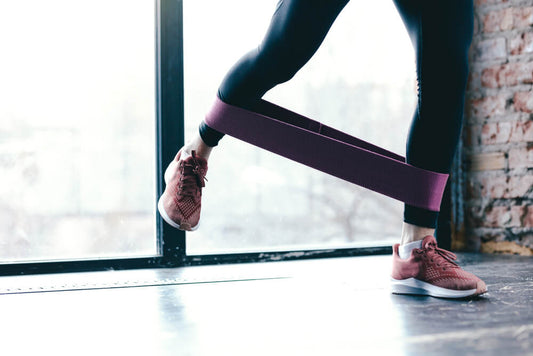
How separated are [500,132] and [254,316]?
1.43m

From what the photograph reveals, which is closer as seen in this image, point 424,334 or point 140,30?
point 424,334

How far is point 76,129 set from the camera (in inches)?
69.9

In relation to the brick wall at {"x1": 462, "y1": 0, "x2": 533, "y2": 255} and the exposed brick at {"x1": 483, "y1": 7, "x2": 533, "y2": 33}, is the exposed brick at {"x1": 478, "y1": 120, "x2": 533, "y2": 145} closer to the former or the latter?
the brick wall at {"x1": 462, "y1": 0, "x2": 533, "y2": 255}

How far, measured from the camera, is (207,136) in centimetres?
129

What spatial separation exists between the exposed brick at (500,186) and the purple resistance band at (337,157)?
97 centimetres

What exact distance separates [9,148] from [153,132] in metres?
0.44

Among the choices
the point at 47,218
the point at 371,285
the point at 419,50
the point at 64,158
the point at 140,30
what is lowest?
the point at 371,285

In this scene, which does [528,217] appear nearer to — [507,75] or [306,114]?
[507,75]

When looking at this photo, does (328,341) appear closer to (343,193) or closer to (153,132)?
(153,132)

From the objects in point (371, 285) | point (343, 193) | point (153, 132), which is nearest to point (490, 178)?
point (343, 193)

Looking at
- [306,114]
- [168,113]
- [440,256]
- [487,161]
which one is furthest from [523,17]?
[168,113]

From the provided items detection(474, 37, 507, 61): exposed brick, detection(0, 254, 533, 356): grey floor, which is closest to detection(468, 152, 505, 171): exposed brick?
detection(474, 37, 507, 61): exposed brick

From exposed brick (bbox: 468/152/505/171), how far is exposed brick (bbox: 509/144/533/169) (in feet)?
0.10

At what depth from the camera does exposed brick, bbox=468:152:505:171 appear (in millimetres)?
2070
